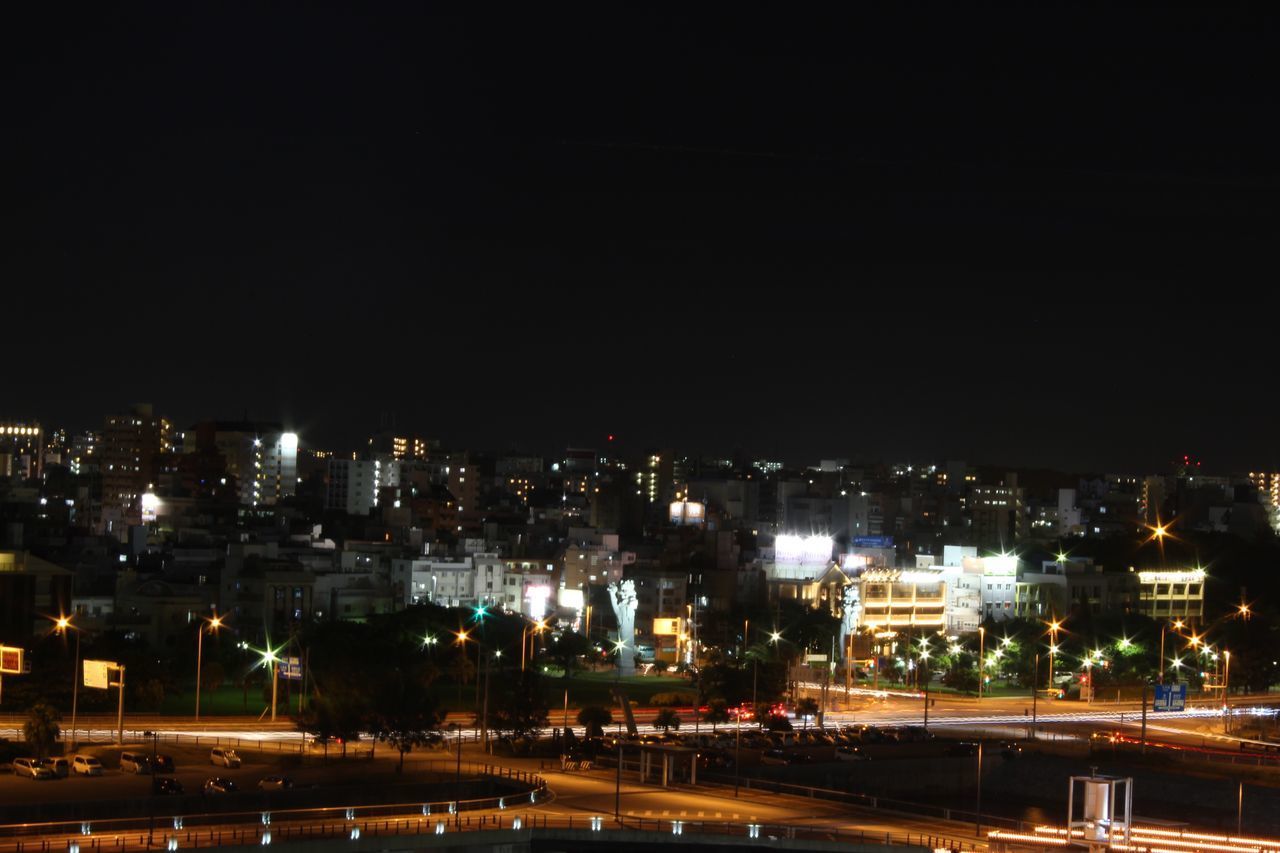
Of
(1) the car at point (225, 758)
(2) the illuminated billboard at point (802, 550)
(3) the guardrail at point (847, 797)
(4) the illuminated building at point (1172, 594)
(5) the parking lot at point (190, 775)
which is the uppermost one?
(2) the illuminated billboard at point (802, 550)

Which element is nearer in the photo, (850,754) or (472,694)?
(850,754)

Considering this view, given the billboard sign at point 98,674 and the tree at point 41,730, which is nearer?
the tree at point 41,730

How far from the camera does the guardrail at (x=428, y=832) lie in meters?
19.7

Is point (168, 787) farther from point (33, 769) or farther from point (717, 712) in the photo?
point (717, 712)

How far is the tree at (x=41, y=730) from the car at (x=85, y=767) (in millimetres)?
793

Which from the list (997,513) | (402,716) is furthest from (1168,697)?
(997,513)

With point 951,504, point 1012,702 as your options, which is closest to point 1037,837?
point 1012,702

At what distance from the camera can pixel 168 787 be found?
2341cm

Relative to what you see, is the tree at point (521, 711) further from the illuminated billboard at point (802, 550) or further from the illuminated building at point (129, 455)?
the illuminated building at point (129, 455)

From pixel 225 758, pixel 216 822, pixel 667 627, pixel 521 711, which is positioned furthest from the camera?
pixel 667 627

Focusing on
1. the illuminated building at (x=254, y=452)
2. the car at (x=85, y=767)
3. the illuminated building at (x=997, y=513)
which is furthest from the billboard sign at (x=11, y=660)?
the illuminated building at (x=254, y=452)

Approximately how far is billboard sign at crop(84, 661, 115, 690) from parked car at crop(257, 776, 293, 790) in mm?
4282

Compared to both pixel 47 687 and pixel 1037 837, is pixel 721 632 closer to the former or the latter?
pixel 47 687

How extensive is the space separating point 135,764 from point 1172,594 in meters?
43.3
